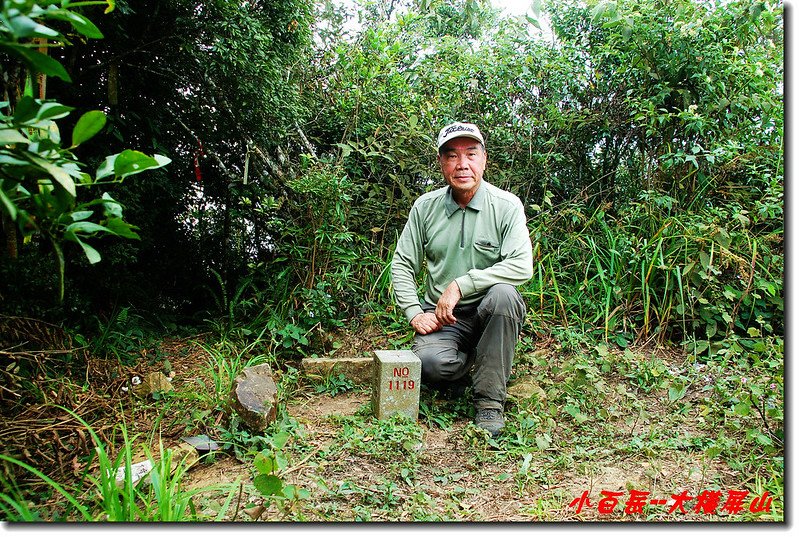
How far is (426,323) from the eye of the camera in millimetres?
2994

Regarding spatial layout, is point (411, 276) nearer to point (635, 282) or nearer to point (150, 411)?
point (150, 411)

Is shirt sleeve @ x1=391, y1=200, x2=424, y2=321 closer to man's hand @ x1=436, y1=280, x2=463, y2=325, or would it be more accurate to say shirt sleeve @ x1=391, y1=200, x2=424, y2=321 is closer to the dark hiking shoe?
man's hand @ x1=436, y1=280, x2=463, y2=325

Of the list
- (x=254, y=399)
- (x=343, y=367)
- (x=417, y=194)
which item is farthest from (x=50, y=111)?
(x=417, y=194)

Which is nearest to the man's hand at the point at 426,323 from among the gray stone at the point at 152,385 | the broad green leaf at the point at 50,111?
the gray stone at the point at 152,385

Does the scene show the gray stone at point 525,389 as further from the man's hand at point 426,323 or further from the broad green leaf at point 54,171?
the broad green leaf at point 54,171

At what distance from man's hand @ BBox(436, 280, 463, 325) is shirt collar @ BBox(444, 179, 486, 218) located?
1.47 feet

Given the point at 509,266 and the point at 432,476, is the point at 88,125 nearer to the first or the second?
the point at 432,476

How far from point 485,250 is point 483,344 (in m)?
0.51

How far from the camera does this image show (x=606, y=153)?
15.7 feet

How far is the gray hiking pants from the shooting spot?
112 inches

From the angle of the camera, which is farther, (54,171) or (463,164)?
(463,164)

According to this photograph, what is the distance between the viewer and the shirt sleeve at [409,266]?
3121mm

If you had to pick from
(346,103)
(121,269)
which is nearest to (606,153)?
(346,103)

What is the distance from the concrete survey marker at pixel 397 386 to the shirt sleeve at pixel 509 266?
1.56ft
